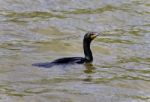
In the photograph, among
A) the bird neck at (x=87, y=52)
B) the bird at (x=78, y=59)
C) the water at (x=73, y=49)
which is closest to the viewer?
the water at (x=73, y=49)

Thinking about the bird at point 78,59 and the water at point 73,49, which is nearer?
the water at point 73,49

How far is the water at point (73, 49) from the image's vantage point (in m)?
12.8

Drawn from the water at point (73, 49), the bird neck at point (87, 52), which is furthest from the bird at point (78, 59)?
the water at point (73, 49)

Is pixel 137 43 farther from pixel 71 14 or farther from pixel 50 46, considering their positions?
pixel 71 14

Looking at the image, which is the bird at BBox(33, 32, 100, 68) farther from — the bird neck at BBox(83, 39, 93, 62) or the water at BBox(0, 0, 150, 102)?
the water at BBox(0, 0, 150, 102)

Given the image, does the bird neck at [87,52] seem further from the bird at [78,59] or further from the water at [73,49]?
the water at [73,49]

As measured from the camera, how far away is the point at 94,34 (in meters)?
15.8

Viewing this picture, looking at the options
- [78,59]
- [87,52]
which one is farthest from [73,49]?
[78,59]

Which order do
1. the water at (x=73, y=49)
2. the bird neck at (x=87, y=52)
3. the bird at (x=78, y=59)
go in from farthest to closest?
the bird neck at (x=87, y=52) < the bird at (x=78, y=59) < the water at (x=73, y=49)

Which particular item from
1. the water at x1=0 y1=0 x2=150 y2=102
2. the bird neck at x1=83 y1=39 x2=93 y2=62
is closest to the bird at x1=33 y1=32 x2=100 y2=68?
the bird neck at x1=83 y1=39 x2=93 y2=62

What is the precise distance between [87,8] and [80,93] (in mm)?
9896

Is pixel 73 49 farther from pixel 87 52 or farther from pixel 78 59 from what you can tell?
pixel 78 59

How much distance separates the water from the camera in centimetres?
1276

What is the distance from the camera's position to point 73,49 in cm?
1728
